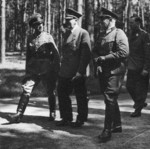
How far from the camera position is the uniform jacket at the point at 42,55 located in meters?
7.25

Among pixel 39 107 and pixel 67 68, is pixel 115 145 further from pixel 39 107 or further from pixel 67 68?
pixel 39 107

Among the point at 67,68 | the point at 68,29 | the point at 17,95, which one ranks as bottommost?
the point at 17,95

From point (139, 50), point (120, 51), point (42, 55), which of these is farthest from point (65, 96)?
point (139, 50)

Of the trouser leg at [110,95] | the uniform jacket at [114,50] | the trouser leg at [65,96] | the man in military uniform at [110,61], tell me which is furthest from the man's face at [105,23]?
the trouser leg at [65,96]

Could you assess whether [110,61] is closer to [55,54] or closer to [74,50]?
[74,50]

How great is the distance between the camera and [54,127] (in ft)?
22.2

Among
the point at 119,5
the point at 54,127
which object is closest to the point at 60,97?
the point at 54,127

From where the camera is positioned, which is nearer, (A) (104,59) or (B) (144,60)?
(A) (104,59)

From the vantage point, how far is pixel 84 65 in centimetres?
652

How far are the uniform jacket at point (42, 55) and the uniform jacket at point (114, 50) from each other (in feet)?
4.96

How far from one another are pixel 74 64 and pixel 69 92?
0.56m

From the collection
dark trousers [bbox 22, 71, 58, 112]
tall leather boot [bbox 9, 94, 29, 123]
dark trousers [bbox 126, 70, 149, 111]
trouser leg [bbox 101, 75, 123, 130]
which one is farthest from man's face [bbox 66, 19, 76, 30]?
dark trousers [bbox 126, 70, 149, 111]

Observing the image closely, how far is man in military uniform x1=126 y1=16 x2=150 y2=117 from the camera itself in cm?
760

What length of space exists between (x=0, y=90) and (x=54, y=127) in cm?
515
